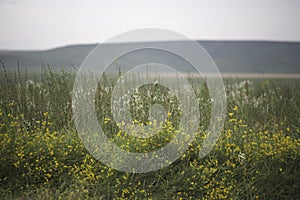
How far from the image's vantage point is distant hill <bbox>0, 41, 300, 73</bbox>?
85.3m

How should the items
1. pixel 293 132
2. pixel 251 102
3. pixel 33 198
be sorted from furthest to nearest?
pixel 251 102
pixel 293 132
pixel 33 198

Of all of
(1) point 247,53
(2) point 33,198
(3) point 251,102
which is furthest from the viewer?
(1) point 247,53

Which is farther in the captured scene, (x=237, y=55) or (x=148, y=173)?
(x=237, y=55)

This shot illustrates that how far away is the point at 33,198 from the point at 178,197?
194 centimetres

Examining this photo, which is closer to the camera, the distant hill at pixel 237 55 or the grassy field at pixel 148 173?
the grassy field at pixel 148 173

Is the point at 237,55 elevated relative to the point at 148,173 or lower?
elevated

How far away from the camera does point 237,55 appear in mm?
102188

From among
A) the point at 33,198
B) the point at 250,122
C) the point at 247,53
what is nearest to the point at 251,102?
the point at 250,122

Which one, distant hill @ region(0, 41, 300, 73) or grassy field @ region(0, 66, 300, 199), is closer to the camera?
grassy field @ region(0, 66, 300, 199)

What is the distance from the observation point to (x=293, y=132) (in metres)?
6.76

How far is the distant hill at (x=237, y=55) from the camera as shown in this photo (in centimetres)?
8534

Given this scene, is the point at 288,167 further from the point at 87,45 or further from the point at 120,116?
the point at 87,45

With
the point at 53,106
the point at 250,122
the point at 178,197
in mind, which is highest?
the point at 53,106

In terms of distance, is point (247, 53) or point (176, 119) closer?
point (176, 119)
